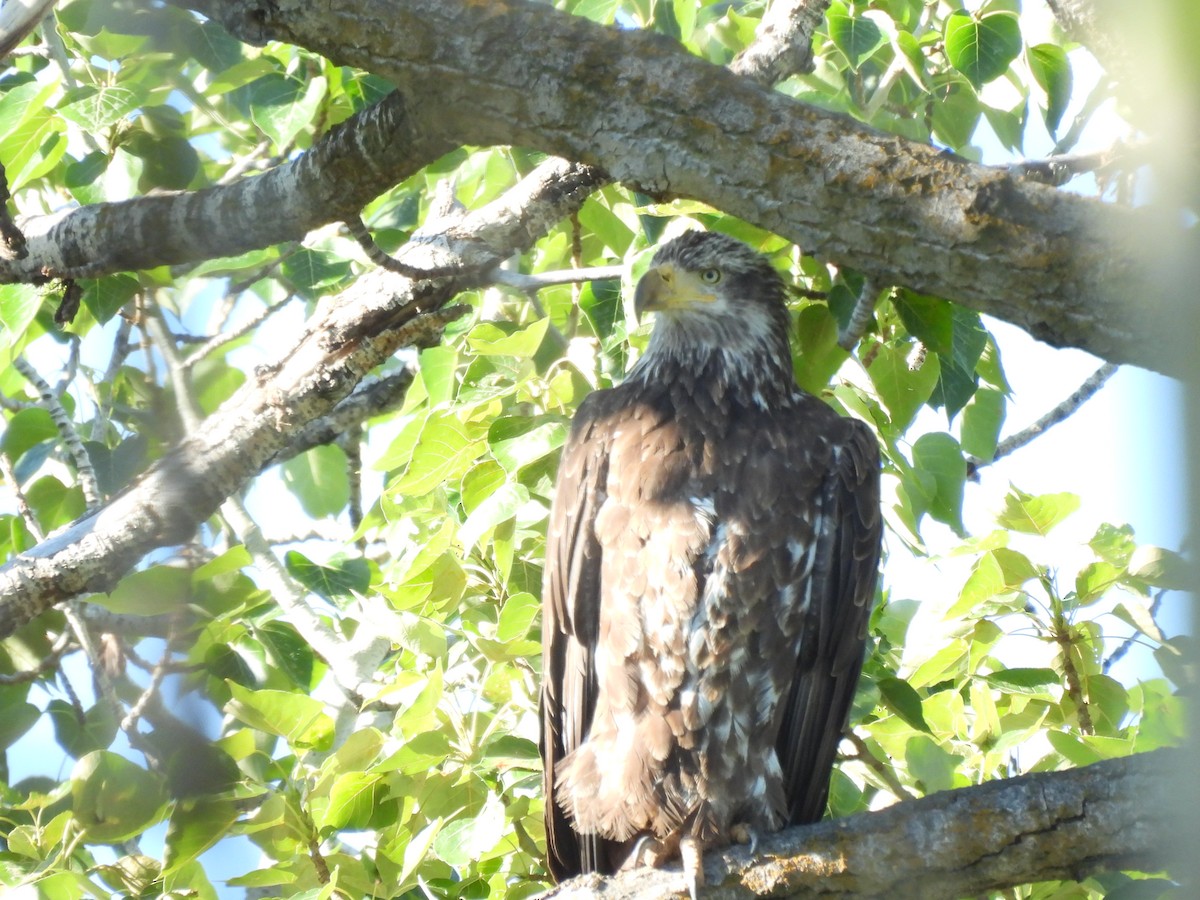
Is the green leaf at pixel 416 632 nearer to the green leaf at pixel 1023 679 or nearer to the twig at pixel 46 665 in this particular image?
the twig at pixel 46 665

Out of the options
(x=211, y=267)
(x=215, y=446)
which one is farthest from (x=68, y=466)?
(x=215, y=446)

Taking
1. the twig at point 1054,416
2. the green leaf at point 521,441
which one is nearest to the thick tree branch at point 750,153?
the green leaf at point 521,441

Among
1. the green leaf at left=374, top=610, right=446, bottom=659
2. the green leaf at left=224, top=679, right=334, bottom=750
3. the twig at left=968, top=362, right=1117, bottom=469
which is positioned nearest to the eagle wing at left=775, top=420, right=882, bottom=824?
the green leaf at left=374, top=610, right=446, bottom=659

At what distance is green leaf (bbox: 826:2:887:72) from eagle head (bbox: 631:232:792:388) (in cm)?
83

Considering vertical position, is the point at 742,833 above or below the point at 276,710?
below

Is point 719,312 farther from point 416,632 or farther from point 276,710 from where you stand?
point 276,710

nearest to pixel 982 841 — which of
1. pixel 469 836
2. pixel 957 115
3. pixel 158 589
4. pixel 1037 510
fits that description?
pixel 1037 510

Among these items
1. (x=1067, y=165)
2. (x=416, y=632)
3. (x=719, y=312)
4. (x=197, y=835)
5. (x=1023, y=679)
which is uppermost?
(x=719, y=312)

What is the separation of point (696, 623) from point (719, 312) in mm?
1276

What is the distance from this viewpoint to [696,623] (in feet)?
12.2

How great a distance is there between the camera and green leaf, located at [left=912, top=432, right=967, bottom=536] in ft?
12.4

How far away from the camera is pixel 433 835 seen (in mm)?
3363

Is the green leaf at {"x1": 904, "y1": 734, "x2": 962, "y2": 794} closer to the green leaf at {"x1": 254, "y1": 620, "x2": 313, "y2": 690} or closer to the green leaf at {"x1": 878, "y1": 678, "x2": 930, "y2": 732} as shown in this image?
the green leaf at {"x1": 878, "y1": 678, "x2": 930, "y2": 732}

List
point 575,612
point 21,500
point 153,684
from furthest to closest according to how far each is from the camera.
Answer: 1. point 21,500
2. point 575,612
3. point 153,684
